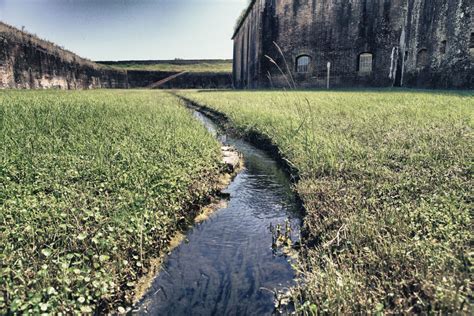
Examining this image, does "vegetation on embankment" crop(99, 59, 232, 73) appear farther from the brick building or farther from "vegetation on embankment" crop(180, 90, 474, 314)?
"vegetation on embankment" crop(180, 90, 474, 314)

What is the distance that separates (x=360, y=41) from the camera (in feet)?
66.9

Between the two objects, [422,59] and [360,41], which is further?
[360,41]

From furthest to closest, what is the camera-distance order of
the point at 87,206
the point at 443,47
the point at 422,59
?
the point at 422,59 < the point at 443,47 < the point at 87,206

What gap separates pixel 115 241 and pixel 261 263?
46.9 inches

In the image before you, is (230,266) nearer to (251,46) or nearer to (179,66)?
(251,46)

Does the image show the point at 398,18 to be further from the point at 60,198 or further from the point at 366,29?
the point at 60,198

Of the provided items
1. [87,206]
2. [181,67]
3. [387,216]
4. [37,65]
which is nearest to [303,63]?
[37,65]

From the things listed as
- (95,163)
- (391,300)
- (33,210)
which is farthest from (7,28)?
(391,300)

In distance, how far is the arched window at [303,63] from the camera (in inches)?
863

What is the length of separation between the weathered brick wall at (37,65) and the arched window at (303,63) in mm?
15280

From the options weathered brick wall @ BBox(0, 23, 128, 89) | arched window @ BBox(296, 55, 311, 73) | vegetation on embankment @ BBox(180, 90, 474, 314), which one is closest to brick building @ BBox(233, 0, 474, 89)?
arched window @ BBox(296, 55, 311, 73)

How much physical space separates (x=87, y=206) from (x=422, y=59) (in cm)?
1887

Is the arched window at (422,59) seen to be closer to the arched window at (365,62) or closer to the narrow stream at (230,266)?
the arched window at (365,62)

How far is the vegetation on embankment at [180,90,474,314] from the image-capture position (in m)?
2.10
